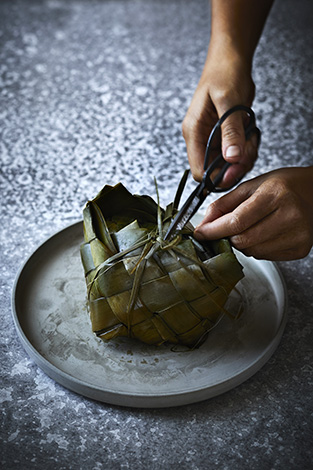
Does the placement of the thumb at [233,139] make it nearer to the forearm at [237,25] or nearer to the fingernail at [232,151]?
the fingernail at [232,151]

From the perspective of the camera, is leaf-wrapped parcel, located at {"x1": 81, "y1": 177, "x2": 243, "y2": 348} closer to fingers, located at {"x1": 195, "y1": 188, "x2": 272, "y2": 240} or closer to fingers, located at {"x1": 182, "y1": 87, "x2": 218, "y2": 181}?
fingers, located at {"x1": 195, "y1": 188, "x2": 272, "y2": 240}

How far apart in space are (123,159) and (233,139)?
456 mm

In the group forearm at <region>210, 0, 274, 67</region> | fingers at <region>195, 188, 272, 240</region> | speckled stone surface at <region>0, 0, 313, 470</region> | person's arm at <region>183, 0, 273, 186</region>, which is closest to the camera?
speckled stone surface at <region>0, 0, 313, 470</region>

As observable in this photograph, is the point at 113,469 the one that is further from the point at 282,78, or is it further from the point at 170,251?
the point at 282,78

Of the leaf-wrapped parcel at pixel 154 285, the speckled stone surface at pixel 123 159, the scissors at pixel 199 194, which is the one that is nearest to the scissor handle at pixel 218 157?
the scissors at pixel 199 194

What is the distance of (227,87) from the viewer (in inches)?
41.2

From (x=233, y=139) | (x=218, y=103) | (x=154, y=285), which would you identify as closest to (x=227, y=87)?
(x=218, y=103)

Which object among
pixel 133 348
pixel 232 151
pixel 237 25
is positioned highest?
pixel 237 25

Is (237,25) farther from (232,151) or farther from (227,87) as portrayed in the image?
A: (232,151)

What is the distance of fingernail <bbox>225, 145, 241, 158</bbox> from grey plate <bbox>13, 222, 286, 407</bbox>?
217 millimetres

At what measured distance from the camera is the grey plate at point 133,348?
792 millimetres

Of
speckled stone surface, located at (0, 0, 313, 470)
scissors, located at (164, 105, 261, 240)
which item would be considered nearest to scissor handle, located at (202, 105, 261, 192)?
scissors, located at (164, 105, 261, 240)

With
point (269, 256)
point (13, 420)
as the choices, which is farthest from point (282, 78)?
point (13, 420)

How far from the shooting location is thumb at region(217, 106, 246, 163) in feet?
3.00
